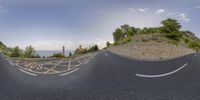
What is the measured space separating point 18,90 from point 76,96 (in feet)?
6.53

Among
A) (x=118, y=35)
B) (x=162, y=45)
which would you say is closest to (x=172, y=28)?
(x=162, y=45)

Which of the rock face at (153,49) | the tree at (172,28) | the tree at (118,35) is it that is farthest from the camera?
the tree at (118,35)

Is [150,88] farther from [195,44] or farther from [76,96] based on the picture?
[195,44]

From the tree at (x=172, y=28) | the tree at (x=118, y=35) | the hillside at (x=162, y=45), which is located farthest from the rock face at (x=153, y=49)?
the tree at (x=118, y=35)

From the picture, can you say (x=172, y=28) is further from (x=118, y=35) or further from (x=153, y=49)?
(x=118, y=35)

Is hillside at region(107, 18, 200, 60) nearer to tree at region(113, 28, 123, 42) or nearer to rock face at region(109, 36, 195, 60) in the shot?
rock face at region(109, 36, 195, 60)

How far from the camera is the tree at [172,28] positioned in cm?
5975

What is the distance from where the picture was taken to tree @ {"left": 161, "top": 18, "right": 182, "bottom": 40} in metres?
59.8

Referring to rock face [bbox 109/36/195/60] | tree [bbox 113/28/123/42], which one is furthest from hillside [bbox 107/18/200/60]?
tree [bbox 113/28/123/42]

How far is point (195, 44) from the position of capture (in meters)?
71.1

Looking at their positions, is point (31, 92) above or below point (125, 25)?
below

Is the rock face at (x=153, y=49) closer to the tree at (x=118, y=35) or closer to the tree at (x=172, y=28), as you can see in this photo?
the tree at (x=172, y=28)

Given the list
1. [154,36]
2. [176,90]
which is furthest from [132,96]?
[154,36]

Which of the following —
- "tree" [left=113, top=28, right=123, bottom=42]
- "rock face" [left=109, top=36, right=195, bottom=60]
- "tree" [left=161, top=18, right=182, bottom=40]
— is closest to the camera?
"rock face" [left=109, top=36, right=195, bottom=60]
